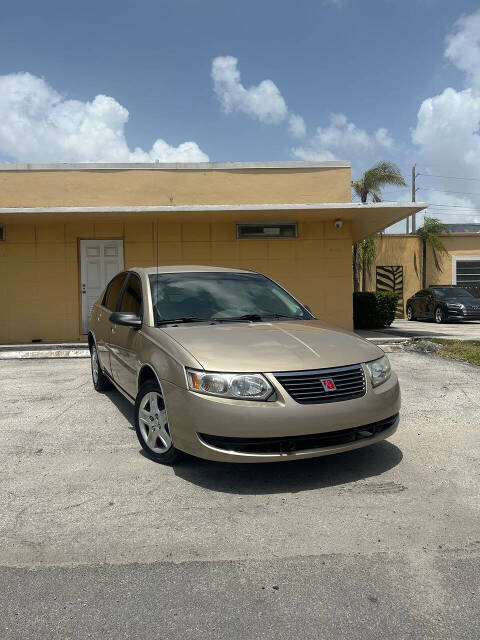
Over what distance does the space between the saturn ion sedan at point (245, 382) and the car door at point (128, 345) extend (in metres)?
0.03

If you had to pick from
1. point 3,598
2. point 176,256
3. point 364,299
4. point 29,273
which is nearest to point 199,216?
point 176,256

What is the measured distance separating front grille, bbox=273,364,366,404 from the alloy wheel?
3.27 ft

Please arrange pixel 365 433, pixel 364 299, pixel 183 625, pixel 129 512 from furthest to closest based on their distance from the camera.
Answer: pixel 364 299 < pixel 365 433 < pixel 129 512 < pixel 183 625

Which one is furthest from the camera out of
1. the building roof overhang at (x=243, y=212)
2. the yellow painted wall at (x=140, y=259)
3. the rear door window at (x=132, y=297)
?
the yellow painted wall at (x=140, y=259)

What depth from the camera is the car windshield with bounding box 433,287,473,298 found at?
1911 cm

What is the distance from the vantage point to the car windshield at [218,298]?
440 centimetres

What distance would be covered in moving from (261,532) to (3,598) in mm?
1295

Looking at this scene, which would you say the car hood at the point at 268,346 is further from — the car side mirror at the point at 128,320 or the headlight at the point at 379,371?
the car side mirror at the point at 128,320

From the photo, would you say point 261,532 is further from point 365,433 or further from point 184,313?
point 184,313

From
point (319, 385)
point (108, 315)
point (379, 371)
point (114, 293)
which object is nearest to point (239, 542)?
point (319, 385)

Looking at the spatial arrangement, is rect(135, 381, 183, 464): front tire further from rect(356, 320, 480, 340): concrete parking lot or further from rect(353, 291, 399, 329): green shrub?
rect(353, 291, 399, 329): green shrub

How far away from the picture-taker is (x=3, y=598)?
7.38 ft

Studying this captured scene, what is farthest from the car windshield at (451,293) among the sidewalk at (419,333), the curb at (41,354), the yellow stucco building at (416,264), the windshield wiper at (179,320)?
the windshield wiper at (179,320)

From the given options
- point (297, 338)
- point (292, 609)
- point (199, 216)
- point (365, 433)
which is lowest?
point (292, 609)
